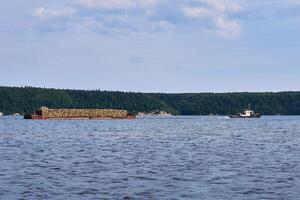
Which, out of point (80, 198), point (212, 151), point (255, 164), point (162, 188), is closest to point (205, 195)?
point (162, 188)

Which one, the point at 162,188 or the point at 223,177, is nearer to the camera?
the point at 162,188

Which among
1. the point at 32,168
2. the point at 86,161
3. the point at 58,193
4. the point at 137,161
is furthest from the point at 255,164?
the point at 58,193

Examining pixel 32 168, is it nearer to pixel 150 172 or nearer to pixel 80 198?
pixel 150 172

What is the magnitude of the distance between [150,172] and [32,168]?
9093 millimetres

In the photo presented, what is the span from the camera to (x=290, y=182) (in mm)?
38688

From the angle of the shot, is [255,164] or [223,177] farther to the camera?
[255,164]

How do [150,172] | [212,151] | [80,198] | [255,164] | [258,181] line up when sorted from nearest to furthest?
[80,198] → [258,181] → [150,172] → [255,164] → [212,151]

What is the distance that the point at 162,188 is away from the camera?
120 feet

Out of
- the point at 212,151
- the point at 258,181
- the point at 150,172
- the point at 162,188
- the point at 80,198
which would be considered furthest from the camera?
the point at 212,151

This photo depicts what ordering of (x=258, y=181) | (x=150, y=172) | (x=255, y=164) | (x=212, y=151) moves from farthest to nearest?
(x=212, y=151) → (x=255, y=164) → (x=150, y=172) → (x=258, y=181)

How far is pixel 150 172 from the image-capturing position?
147ft

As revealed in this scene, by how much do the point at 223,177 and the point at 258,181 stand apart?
273 centimetres

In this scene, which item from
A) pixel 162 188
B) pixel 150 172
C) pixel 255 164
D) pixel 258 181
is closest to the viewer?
pixel 162 188

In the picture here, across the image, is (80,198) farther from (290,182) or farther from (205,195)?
(290,182)
